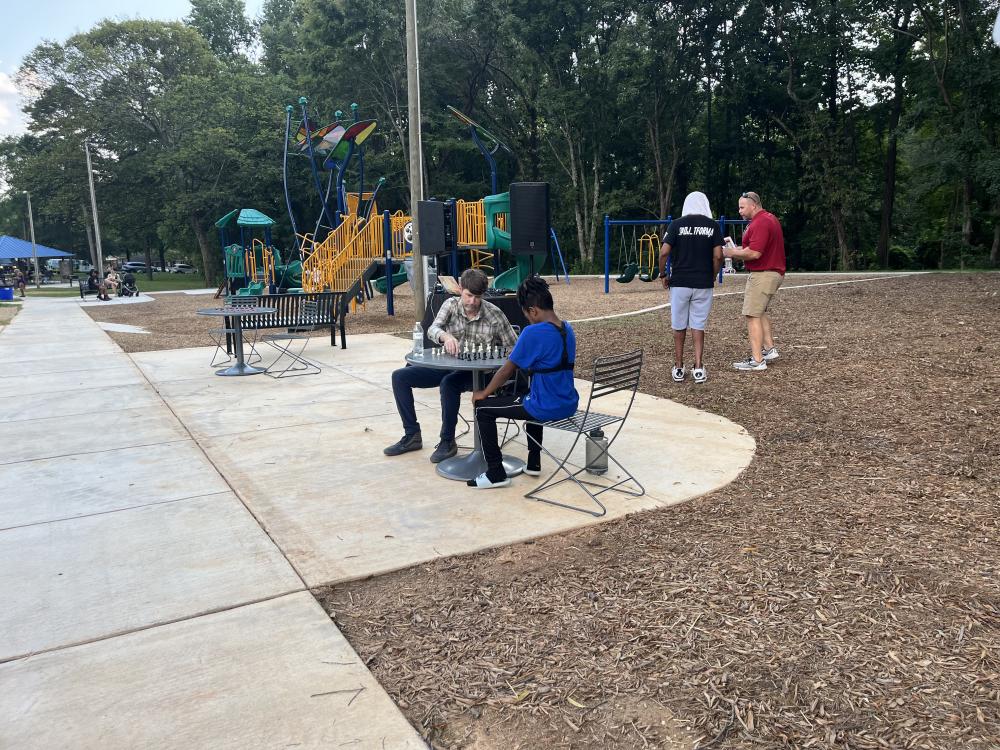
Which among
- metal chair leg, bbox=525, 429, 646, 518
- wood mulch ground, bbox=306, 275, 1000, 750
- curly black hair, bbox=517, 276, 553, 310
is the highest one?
curly black hair, bbox=517, 276, 553, 310

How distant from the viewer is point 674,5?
2812cm

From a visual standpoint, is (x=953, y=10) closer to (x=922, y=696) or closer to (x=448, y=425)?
(x=448, y=425)

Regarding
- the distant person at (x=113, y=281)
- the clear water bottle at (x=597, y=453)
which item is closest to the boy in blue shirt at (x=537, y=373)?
the clear water bottle at (x=597, y=453)

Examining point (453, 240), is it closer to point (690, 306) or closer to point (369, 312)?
point (369, 312)

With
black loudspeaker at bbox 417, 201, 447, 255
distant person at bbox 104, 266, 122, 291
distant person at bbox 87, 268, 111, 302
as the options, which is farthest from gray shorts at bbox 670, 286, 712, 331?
distant person at bbox 104, 266, 122, 291

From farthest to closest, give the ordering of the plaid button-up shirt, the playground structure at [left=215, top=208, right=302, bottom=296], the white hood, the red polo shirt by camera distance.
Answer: the playground structure at [left=215, top=208, right=302, bottom=296]
the red polo shirt
the white hood
the plaid button-up shirt

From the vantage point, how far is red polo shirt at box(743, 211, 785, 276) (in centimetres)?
741

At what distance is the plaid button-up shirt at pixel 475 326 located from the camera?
Result: 508 cm

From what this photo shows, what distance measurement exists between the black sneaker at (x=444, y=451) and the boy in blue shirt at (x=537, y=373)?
0.73 meters

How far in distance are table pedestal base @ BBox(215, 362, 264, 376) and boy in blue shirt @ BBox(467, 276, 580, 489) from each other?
5280mm

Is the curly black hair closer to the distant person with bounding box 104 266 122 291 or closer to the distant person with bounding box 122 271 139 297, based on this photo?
the distant person with bounding box 104 266 122 291

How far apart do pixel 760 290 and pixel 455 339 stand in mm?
3850

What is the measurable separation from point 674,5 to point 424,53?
11495mm

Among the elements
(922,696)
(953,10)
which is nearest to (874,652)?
(922,696)
